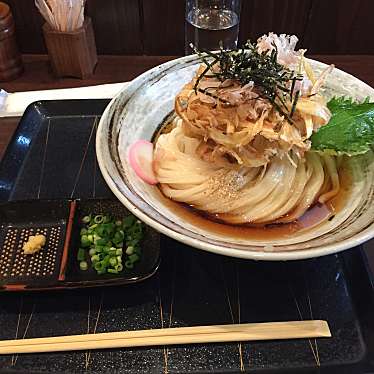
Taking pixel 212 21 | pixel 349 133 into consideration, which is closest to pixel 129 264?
pixel 349 133

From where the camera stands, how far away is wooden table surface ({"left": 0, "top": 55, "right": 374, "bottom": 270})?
7.31 feet

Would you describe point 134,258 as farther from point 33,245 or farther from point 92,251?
point 33,245

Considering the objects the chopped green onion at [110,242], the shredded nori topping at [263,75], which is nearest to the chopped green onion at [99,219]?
the chopped green onion at [110,242]

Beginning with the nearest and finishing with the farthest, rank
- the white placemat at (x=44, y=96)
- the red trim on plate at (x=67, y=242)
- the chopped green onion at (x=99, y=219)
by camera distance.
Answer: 1. the red trim on plate at (x=67, y=242)
2. the chopped green onion at (x=99, y=219)
3. the white placemat at (x=44, y=96)

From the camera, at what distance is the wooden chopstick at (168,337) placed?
46.4 inches

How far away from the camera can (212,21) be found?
87.9 inches

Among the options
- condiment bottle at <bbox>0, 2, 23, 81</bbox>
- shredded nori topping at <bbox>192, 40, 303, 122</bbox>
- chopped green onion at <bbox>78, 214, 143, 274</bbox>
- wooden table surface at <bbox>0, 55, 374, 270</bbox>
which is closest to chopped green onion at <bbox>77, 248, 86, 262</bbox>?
chopped green onion at <bbox>78, 214, 143, 274</bbox>

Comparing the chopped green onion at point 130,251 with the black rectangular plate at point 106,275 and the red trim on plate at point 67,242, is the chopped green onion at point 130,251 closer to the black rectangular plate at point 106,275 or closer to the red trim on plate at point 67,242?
the black rectangular plate at point 106,275

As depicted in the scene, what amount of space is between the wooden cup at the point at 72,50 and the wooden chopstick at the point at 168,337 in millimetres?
1440

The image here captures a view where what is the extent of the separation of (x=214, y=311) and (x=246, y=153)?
46 cm

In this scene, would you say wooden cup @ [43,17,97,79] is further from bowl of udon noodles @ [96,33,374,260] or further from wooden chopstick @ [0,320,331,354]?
wooden chopstick @ [0,320,331,354]

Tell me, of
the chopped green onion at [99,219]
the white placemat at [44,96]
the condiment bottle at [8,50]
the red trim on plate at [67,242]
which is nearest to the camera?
the red trim on plate at [67,242]

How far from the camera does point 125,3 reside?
2.30m

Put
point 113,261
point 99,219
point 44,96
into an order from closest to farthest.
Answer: point 113,261 < point 99,219 < point 44,96
